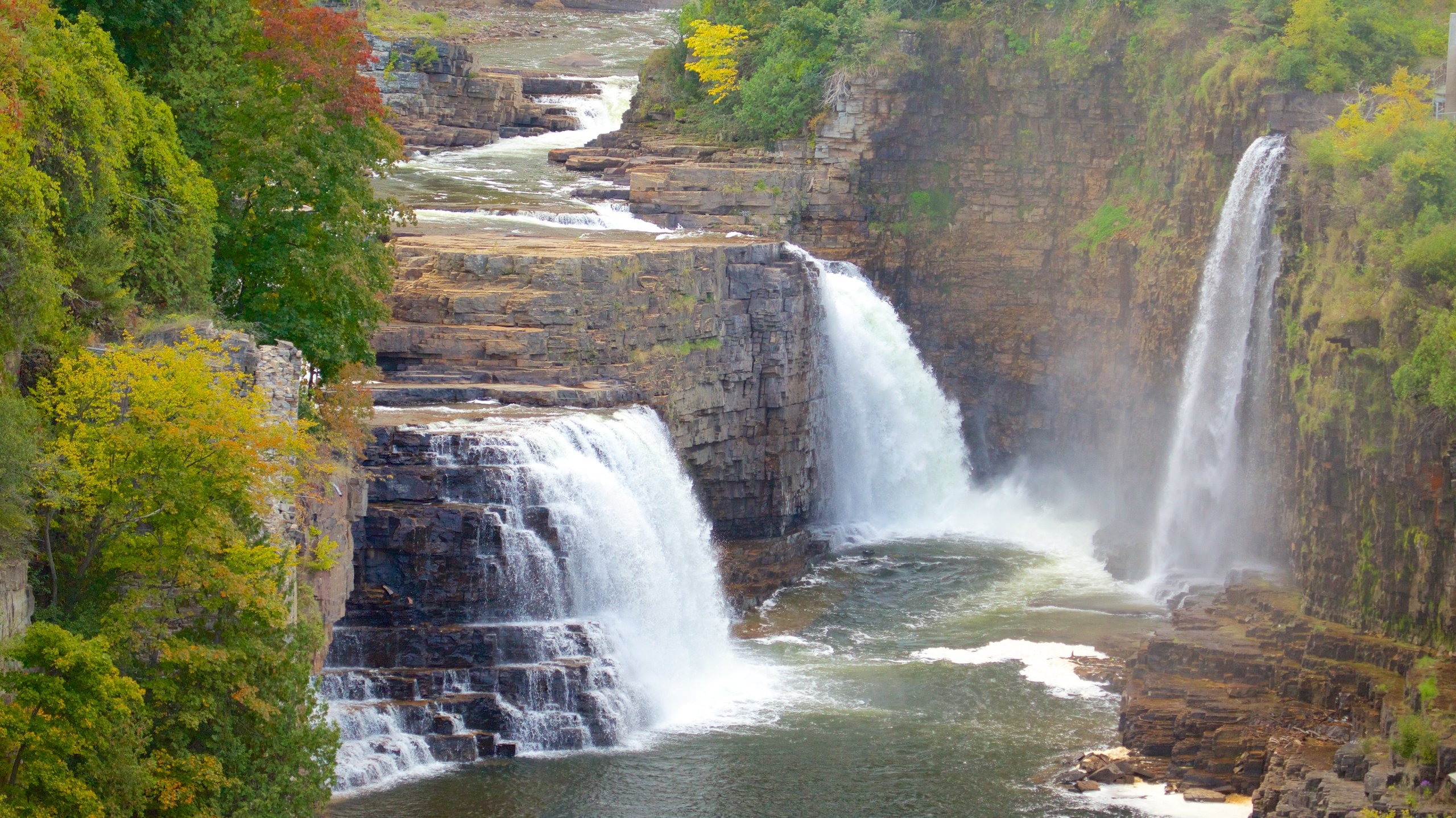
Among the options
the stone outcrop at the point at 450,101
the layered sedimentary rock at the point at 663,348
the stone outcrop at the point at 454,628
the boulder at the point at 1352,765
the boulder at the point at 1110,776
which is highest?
the stone outcrop at the point at 450,101

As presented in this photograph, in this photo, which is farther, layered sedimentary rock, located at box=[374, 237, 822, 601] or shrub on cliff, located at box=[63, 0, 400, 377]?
layered sedimentary rock, located at box=[374, 237, 822, 601]

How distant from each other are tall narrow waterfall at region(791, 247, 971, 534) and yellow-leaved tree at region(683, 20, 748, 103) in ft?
31.7

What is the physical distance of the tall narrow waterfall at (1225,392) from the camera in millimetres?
46344

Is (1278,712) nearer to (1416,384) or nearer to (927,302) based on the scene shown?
(1416,384)

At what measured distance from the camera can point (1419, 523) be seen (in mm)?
36969

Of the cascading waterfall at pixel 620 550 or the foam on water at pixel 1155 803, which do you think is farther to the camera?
the cascading waterfall at pixel 620 550

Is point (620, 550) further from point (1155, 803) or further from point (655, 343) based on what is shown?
point (1155, 803)

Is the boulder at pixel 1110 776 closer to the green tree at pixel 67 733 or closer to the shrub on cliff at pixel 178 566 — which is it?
the shrub on cliff at pixel 178 566

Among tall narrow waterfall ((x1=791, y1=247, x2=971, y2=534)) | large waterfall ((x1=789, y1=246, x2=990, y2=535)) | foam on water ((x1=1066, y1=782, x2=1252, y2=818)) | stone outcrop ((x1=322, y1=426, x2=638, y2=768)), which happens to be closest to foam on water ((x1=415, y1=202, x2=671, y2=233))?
large waterfall ((x1=789, y1=246, x2=990, y2=535))

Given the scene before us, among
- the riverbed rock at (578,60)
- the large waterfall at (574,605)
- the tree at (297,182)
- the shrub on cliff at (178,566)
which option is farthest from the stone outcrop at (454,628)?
the riverbed rock at (578,60)

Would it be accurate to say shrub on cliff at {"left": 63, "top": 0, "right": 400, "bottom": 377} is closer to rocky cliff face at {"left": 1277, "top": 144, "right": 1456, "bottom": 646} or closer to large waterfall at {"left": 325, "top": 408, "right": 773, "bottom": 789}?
large waterfall at {"left": 325, "top": 408, "right": 773, "bottom": 789}

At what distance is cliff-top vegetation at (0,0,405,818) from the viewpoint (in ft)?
81.3

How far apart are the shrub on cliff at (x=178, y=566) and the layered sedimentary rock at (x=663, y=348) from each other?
1399 cm

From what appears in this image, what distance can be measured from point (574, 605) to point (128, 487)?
44.1 feet
